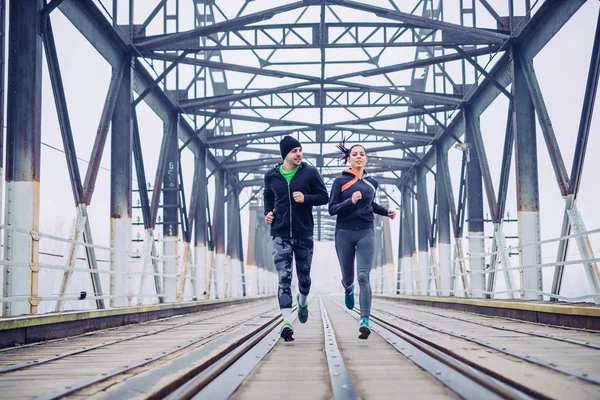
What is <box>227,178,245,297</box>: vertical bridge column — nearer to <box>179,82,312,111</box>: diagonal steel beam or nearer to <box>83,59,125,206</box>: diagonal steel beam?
<box>179,82,312,111</box>: diagonal steel beam

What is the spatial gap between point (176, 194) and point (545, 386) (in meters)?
16.6

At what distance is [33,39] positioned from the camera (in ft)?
30.8

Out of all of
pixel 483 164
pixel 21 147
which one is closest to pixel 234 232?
pixel 483 164

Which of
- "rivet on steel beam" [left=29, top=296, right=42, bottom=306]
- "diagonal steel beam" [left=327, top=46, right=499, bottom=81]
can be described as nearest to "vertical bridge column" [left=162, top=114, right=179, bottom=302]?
"diagonal steel beam" [left=327, top=46, right=499, bottom=81]

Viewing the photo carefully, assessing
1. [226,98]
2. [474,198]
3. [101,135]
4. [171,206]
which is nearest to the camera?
[101,135]

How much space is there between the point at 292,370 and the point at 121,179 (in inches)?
415

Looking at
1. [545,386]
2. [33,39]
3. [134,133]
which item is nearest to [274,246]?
[545,386]

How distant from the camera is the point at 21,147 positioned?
348 inches

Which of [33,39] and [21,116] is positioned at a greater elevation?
[33,39]

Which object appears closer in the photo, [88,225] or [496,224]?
[88,225]

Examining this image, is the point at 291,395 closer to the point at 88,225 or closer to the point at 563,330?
→ the point at 563,330

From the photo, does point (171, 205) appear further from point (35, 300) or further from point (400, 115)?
point (35, 300)

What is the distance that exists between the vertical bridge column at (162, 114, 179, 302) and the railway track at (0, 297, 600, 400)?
1219cm

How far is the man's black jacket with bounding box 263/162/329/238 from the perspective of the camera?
6.59m
